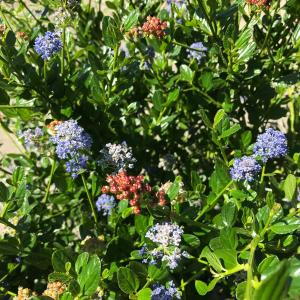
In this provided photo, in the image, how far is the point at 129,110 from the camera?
1.73 meters

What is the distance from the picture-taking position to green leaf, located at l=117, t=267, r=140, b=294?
3.85 ft

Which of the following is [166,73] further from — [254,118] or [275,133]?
[275,133]

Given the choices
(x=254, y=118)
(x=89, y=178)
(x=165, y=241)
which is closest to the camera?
(x=165, y=241)

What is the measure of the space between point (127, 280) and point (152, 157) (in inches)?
34.2

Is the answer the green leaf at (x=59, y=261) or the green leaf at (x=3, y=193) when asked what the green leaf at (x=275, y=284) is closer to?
the green leaf at (x=59, y=261)

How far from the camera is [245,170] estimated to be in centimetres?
128

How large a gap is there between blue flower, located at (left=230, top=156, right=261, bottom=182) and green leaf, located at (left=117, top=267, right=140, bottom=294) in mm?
394

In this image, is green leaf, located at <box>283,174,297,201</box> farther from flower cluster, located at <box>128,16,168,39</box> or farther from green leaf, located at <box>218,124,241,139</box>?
flower cluster, located at <box>128,16,168,39</box>

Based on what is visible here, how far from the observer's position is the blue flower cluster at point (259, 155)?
4.20 ft

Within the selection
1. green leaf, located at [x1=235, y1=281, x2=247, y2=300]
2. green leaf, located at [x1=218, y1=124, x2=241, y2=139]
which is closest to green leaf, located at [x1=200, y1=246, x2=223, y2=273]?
green leaf, located at [x1=235, y1=281, x2=247, y2=300]

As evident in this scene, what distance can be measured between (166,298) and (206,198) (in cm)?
35

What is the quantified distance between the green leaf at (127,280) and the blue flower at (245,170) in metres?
0.39

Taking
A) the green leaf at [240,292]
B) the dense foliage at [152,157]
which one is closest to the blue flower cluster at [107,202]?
the dense foliage at [152,157]

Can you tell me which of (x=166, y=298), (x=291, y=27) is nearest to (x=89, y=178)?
(x=166, y=298)
